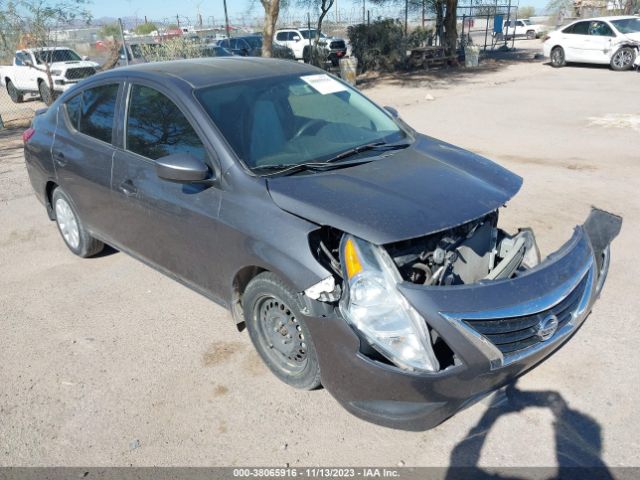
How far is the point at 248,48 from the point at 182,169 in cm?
1943

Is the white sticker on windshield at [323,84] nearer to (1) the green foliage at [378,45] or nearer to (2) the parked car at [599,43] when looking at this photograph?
(2) the parked car at [599,43]

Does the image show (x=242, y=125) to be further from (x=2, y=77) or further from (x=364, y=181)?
(x=2, y=77)

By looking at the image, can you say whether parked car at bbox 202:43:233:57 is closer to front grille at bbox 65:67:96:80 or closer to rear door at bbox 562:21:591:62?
front grille at bbox 65:67:96:80

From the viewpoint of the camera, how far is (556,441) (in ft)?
9.16

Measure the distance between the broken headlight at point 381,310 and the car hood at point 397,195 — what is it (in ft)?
0.40

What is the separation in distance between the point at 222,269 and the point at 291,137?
1.00 metres

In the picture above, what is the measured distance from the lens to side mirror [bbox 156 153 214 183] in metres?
3.18

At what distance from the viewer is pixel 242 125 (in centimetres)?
351

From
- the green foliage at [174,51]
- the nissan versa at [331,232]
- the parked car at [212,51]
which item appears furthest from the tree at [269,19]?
the nissan versa at [331,232]

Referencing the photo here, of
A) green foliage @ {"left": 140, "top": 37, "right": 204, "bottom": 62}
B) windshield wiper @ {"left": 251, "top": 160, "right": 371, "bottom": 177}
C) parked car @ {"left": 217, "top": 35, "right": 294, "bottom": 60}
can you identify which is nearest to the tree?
green foliage @ {"left": 140, "top": 37, "right": 204, "bottom": 62}

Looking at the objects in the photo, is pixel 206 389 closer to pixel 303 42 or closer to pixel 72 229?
pixel 72 229

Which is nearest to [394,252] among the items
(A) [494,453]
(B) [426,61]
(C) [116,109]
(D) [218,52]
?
(A) [494,453]

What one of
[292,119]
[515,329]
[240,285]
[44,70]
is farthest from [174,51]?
[515,329]

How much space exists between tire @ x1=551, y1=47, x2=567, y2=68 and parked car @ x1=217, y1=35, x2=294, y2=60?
9.67 m
